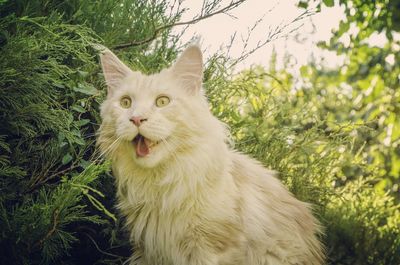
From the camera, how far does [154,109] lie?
8.00 ft

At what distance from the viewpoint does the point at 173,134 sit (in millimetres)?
2447

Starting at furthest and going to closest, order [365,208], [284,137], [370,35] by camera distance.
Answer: [370,35]
[365,208]
[284,137]

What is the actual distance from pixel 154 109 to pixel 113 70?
448mm

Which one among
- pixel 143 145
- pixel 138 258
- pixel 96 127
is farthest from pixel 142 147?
pixel 96 127

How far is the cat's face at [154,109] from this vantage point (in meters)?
2.37

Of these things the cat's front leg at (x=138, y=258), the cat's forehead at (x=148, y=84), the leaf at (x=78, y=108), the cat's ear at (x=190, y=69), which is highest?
the cat's ear at (x=190, y=69)

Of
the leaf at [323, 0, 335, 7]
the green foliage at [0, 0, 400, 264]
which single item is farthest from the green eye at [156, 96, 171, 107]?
the leaf at [323, 0, 335, 7]

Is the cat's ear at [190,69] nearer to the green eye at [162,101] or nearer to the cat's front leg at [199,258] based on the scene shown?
the green eye at [162,101]

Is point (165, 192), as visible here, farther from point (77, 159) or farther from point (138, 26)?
point (138, 26)

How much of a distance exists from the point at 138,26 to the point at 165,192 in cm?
135

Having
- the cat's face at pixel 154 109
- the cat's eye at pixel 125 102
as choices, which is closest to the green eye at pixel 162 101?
the cat's face at pixel 154 109

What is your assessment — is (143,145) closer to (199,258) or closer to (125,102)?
(125,102)

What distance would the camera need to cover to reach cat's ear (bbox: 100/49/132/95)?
2.68 meters

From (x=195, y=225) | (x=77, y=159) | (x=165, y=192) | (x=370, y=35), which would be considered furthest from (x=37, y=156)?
(x=370, y=35)
